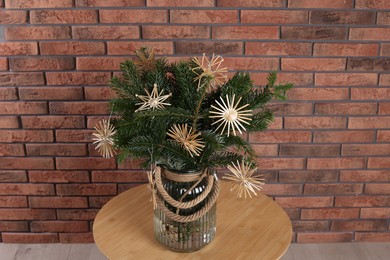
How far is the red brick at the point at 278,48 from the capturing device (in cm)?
206

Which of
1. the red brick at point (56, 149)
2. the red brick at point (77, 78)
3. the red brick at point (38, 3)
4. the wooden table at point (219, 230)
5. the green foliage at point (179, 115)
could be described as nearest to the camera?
the green foliage at point (179, 115)

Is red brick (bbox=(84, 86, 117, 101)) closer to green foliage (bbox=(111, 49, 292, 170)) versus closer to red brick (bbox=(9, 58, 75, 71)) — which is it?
red brick (bbox=(9, 58, 75, 71))

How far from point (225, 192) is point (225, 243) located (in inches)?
12.9

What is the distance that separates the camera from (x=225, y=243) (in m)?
1.44

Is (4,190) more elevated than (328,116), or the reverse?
(328,116)

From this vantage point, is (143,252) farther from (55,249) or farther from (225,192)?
(55,249)

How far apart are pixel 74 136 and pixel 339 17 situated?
131 centimetres

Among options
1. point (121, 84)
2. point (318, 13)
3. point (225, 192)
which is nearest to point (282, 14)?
point (318, 13)

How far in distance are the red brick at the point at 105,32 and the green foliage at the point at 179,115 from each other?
680 mm

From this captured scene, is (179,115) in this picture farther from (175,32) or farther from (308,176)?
(308,176)

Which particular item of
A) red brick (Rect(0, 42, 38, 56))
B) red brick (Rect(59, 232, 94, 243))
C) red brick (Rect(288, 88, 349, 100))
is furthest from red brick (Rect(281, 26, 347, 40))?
red brick (Rect(59, 232, 94, 243))

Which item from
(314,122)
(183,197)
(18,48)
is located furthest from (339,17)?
(18,48)

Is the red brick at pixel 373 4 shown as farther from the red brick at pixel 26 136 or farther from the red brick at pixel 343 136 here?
the red brick at pixel 26 136

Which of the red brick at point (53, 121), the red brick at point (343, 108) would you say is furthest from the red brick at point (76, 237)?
the red brick at point (343, 108)
